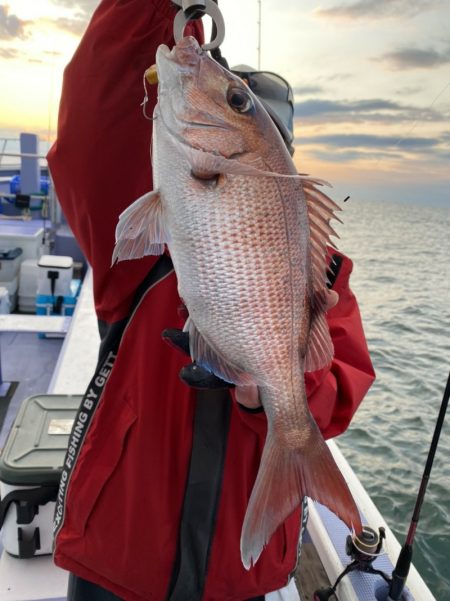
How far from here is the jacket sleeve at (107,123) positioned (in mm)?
1261

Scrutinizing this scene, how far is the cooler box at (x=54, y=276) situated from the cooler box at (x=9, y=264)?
113 cm

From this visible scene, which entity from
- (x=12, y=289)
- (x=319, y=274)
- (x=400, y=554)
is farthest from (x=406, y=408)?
(x=319, y=274)

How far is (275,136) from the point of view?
1.01 m

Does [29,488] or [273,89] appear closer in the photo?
[273,89]

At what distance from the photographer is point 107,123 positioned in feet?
4.23

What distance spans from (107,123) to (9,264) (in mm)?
5741

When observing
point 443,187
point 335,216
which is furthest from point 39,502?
point 443,187

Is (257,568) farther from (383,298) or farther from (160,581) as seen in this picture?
(383,298)

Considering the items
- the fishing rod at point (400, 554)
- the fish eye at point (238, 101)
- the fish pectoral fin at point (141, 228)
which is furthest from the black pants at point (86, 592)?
the fish eye at point (238, 101)

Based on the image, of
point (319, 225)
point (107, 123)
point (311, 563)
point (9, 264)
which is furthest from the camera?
point (9, 264)

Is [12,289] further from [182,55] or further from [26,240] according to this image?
[182,55]

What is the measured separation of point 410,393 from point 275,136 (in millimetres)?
7549

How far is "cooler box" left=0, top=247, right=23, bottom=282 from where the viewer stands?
20.8 ft

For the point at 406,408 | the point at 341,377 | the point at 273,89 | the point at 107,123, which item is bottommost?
the point at 406,408
